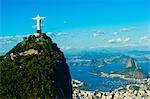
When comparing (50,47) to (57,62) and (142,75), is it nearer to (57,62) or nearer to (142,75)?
(57,62)

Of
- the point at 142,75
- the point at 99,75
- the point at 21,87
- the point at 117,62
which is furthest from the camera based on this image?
the point at 117,62

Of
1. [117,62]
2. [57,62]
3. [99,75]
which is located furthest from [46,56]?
[117,62]

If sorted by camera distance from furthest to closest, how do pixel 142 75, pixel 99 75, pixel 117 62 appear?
pixel 117 62 < pixel 99 75 < pixel 142 75

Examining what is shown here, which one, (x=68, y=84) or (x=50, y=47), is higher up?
(x=50, y=47)

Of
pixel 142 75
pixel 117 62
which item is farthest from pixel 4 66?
pixel 117 62

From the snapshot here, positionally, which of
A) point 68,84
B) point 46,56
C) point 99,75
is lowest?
point 99,75

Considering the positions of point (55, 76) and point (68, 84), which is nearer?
point (55, 76)

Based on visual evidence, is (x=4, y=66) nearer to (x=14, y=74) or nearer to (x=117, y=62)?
(x=14, y=74)
